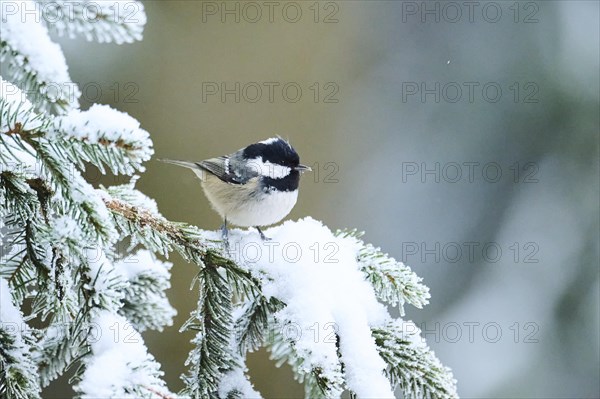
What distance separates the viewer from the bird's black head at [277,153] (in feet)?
8.14

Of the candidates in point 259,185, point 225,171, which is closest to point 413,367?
point 259,185

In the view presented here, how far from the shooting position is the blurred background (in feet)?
12.0

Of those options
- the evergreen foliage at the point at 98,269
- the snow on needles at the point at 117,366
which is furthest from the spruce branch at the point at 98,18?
the snow on needles at the point at 117,366

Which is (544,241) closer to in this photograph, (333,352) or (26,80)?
(333,352)

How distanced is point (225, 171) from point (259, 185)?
9.9 inches

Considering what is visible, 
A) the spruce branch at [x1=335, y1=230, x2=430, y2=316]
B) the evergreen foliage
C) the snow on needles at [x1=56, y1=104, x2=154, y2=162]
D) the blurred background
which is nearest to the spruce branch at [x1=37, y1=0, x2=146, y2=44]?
the evergreen foliage

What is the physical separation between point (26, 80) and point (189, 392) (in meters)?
0.73

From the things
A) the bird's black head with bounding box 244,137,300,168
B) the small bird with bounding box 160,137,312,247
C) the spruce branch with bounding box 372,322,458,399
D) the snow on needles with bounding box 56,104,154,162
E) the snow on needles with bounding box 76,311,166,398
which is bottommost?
the snow on needles with bounding box 76,311,166,398

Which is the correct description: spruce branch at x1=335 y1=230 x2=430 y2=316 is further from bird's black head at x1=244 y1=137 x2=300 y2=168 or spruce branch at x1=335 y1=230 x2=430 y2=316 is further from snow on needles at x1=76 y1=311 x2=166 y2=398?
bird's black head at x1=244 y1=137 x2=300 y2=168

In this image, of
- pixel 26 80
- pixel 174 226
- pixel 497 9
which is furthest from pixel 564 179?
pixel 26 80

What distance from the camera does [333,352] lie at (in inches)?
44.2

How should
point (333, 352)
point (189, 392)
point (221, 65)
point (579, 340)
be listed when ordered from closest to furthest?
point (333, 352) → point (189, 392) → point (579, 340) → point (221, 65)

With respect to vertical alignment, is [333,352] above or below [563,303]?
below

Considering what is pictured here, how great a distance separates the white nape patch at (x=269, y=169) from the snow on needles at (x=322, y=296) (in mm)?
929
